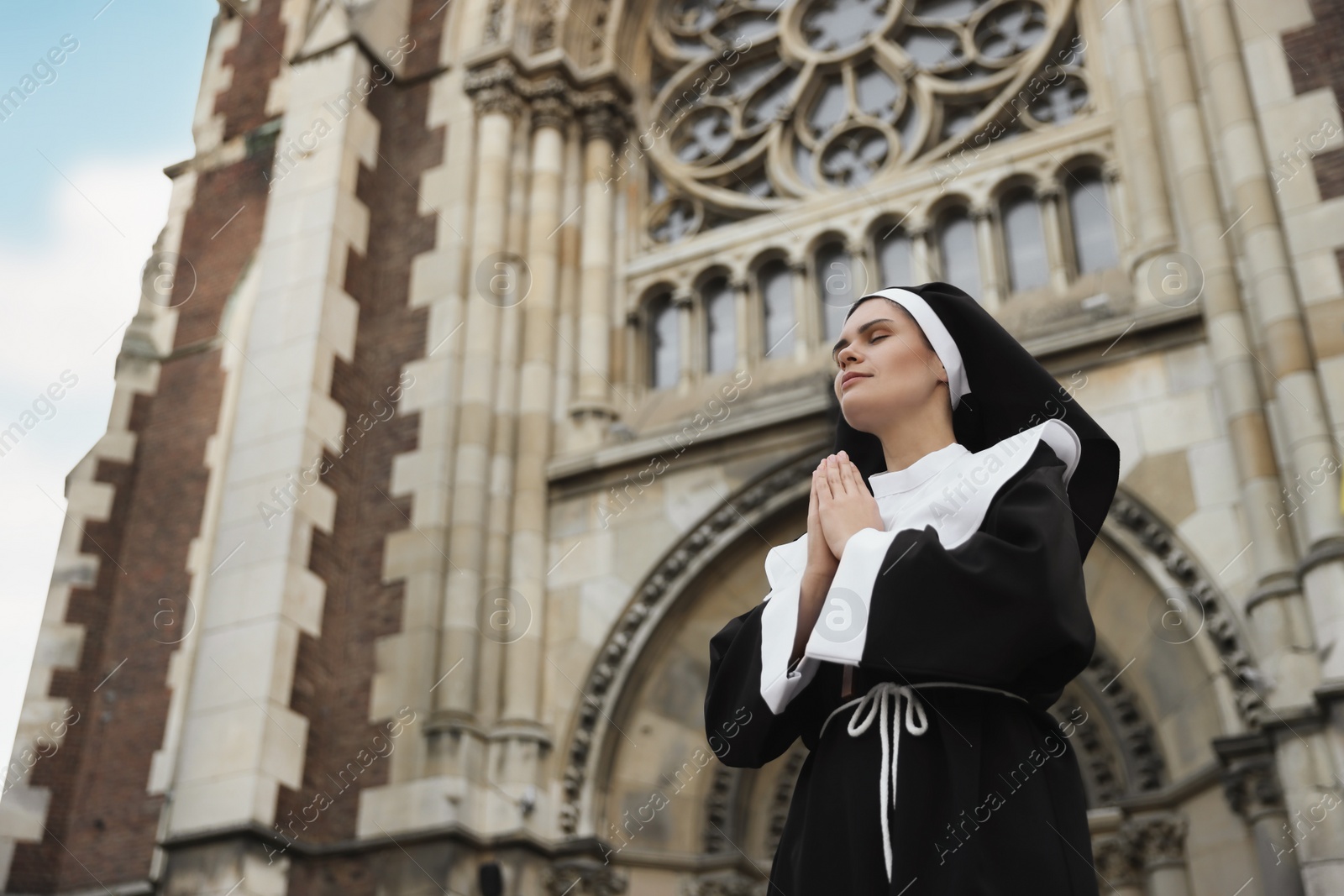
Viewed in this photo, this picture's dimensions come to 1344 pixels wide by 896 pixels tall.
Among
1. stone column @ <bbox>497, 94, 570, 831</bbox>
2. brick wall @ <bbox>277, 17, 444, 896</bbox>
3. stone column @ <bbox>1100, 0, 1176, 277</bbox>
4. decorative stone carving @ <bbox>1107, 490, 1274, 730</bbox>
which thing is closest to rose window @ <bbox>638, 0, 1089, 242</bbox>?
stone column @ <bbox>1100, 0, 1176, 277</bbox>

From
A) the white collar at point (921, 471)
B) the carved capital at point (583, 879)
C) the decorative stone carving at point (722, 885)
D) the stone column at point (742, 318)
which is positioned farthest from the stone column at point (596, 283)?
the white collar at point (921, 471)

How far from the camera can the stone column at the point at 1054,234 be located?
9445mm

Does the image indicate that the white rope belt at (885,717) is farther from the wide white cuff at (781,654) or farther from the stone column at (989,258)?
the stone column at (989,258)

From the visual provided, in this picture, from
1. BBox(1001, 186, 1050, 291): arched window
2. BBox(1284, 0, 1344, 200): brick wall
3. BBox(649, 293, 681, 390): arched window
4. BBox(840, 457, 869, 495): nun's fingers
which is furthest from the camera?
BBox(649, 293, 681, 390): arched window

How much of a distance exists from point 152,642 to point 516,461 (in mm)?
2966

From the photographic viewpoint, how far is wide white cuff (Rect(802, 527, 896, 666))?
245 cm

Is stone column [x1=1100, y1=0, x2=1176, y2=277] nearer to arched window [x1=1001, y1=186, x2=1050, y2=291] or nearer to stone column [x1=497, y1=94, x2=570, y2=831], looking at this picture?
arched window [x1=1001, y1=186, x2=1050, y2=291]

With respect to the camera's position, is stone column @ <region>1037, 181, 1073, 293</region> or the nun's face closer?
the nun's face

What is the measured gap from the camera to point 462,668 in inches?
362

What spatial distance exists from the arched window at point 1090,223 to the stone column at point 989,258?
1.69 ft

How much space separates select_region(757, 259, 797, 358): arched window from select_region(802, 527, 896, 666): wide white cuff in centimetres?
775

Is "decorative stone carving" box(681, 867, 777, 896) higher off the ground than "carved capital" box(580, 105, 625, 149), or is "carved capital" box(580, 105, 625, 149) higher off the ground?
"carved capital" box(580, 105, 625, 149)

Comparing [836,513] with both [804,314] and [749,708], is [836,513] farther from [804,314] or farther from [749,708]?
[804,314]

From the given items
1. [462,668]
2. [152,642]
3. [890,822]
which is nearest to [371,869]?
[462,668]
